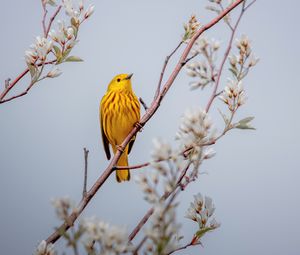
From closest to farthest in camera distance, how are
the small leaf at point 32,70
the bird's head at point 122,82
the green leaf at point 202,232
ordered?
the green leaf at point 202,232 < the small leaf at point 32,70 < the bird's head at point 122,82

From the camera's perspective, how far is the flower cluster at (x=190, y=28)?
2.73 m

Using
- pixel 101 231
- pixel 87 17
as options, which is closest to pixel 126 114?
pixel 87 17

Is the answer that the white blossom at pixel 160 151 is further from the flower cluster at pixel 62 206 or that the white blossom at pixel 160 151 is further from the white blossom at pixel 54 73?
the white blossom at pixel 54 73

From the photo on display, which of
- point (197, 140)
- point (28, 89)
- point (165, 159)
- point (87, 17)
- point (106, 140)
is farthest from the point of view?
point (106, 140)

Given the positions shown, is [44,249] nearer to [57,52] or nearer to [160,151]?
[160,151]

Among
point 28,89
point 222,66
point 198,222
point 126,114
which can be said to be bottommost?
point 198,222

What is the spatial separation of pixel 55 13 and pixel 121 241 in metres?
1.51

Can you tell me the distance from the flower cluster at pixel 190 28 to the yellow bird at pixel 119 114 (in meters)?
2.66

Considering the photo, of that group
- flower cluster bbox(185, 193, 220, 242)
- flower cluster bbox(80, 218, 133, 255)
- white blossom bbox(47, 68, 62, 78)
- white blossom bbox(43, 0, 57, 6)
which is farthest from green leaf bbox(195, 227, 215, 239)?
white blossom bbox(43, 0, 57, 6)

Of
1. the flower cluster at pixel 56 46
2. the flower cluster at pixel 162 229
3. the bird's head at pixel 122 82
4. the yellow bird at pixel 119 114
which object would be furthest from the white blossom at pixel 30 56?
the bird's head at pixel 122 82

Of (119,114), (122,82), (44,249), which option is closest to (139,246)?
(44,249)

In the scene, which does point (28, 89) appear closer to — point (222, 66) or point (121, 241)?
point (222, 66)

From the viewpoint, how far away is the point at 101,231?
143cm

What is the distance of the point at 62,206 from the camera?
1.42 m
